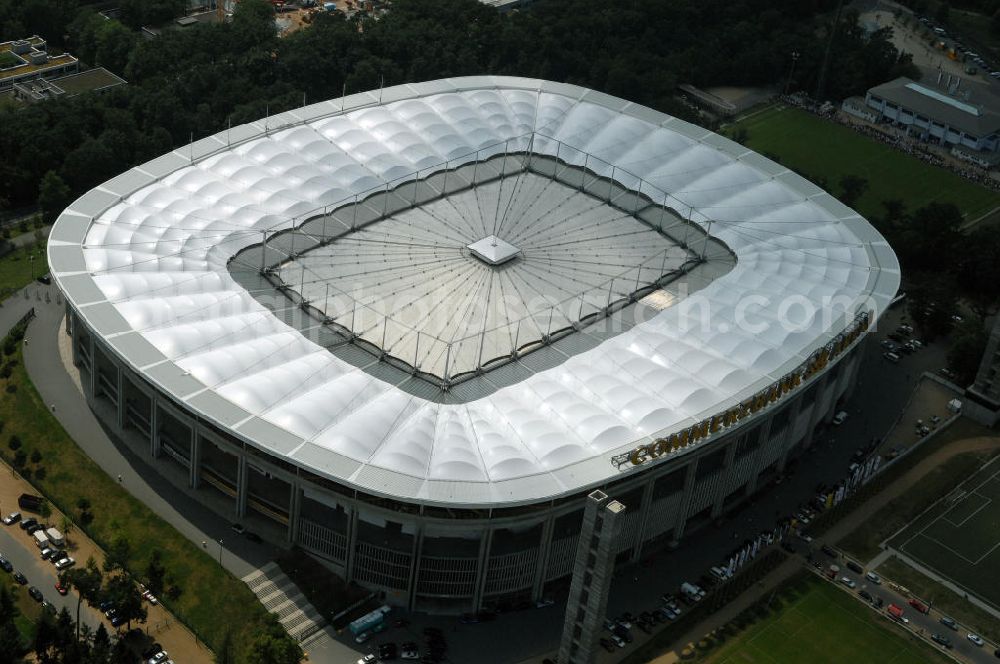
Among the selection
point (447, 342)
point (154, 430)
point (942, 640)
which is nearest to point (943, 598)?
point (942, 640)

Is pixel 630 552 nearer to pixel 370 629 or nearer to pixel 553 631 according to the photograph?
pixel 553 631

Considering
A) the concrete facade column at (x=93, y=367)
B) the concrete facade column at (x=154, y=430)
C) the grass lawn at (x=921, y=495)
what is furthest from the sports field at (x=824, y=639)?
the concrete facade column at (x=93, y=367)

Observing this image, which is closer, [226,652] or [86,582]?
[226,652]

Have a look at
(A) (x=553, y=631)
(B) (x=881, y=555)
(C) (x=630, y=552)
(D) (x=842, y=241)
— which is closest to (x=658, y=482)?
(C) (x=630, y=552)

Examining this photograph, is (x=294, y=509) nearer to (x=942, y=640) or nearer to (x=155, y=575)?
(x=155, y=575)

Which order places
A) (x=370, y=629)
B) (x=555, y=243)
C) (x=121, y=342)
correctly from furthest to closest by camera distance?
1. (x=555, y=243)
2. (x=121, y=342)
3. (x=370, y=629)

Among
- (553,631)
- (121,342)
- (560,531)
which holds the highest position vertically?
(121,342)
